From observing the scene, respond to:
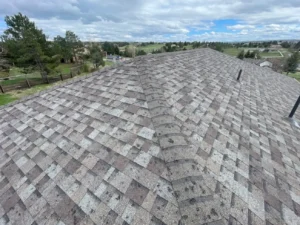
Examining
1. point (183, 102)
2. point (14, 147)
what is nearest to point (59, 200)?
Answer: point (14, 147)

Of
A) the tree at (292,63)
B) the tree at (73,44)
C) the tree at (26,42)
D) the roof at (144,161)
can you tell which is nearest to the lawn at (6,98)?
the tree at (26,42)

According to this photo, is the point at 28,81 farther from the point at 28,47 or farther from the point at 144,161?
the point at 144,161

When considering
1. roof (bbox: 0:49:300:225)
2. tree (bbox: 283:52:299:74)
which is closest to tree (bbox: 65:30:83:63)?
roof (bbox: 0:49:300:225)

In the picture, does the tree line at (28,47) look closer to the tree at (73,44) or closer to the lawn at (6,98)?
the lawn at (6,98)

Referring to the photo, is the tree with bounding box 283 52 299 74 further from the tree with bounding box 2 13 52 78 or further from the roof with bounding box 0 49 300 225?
the tree with bounding box 2 13 52 78

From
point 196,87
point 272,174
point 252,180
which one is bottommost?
point 272,174

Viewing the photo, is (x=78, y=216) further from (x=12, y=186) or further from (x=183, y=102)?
(x=183, y=102)
